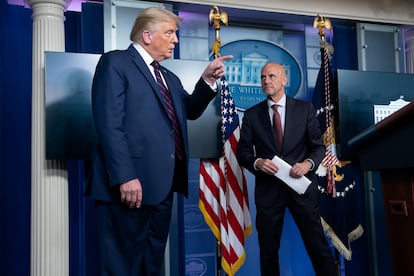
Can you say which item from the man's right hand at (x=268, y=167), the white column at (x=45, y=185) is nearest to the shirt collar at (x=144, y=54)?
the man's right hand at (x=268, y=167)

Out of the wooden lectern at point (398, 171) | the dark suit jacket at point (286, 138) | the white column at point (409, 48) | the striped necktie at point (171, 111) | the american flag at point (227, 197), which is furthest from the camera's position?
the white column at point (409, 48)

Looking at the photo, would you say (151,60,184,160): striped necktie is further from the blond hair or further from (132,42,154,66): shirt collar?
the blond hair

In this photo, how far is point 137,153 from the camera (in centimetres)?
191

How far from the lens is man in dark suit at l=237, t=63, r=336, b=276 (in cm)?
263

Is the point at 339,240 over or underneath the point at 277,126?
underneath

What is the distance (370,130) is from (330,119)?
214cm

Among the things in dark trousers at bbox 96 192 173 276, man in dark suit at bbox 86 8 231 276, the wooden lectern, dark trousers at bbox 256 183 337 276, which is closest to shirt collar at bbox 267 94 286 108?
dark trousers at bbox 256 183 337 276

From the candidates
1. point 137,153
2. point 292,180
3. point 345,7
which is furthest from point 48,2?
point 345,7

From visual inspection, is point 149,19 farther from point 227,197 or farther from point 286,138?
point 227,197

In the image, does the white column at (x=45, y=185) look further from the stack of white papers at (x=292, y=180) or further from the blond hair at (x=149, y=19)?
the stack of white papers at (x=292, y=180)

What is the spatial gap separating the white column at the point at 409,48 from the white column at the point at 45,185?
8.78ft

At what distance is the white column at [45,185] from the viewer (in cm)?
275

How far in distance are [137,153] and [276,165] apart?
2.97 feet

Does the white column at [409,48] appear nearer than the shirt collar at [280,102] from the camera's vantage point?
No
